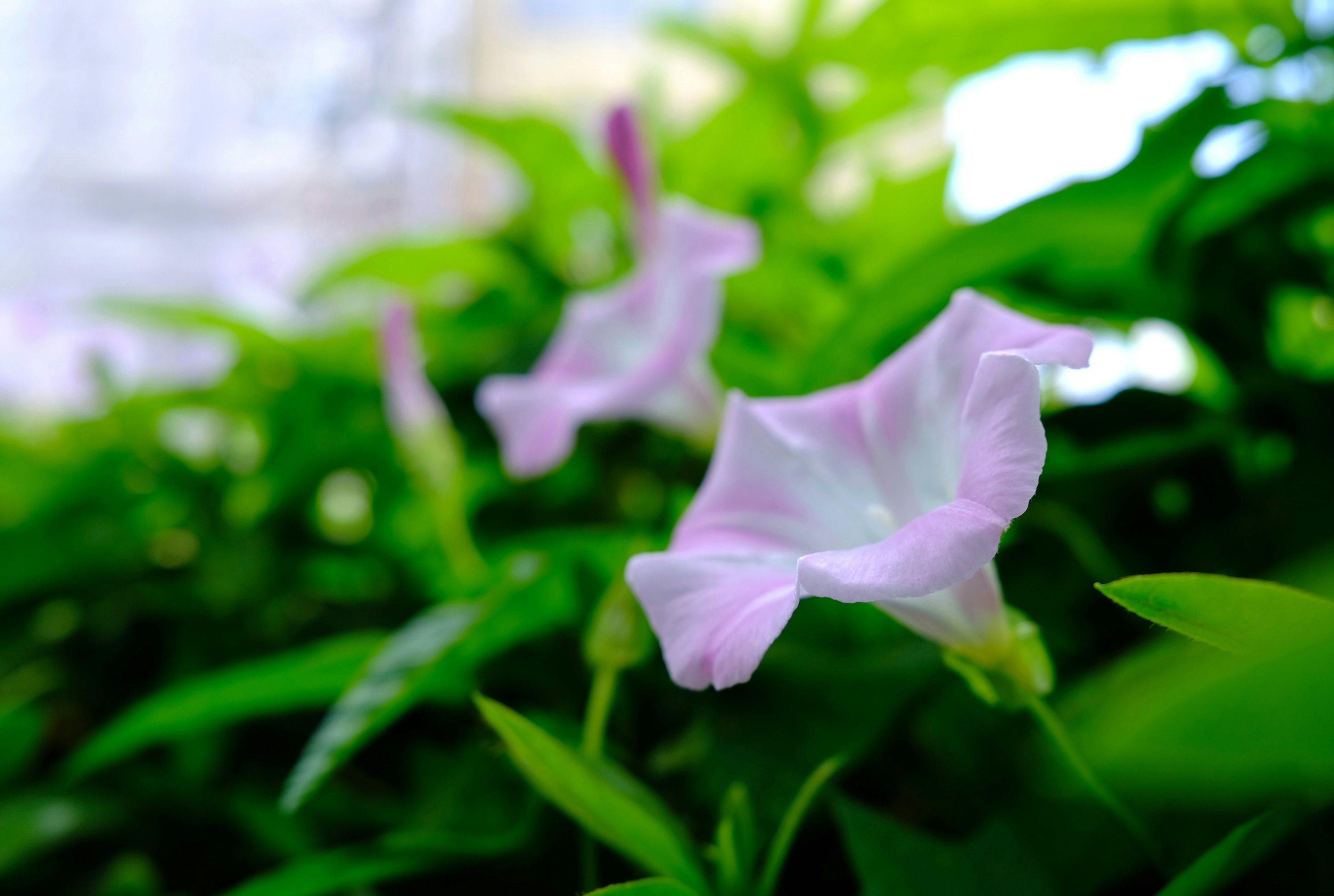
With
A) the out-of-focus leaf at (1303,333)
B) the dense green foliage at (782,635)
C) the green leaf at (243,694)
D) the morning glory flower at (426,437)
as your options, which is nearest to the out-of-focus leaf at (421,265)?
the dense green foliage at (782,635)

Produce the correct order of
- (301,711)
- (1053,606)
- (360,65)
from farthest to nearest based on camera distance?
(360,65), (301,711), (1053,606)

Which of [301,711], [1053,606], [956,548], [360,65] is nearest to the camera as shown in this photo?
[956,548]

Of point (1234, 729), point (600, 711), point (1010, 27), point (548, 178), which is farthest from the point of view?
point (548, 178)

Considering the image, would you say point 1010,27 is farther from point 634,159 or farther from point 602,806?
point 602,806

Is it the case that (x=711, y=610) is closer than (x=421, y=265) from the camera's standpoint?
Yes

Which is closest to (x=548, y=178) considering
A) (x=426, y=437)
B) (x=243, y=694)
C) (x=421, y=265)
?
(x=421, y=265)

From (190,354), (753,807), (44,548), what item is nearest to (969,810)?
(753,807)

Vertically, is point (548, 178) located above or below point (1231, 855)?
above

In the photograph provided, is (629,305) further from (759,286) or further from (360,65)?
(360,65)
